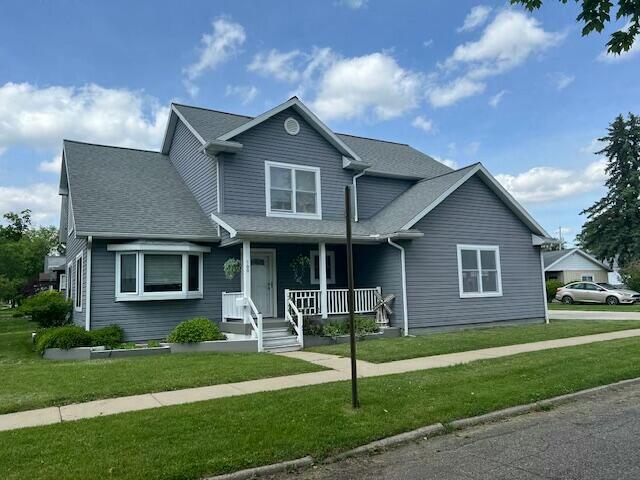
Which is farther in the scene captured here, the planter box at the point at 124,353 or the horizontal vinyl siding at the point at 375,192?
the horizontal vinyl siding at the point at 375,192

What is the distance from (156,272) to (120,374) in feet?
16.3

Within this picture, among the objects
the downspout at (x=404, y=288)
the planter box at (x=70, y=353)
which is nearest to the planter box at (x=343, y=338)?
the downspout at (x=404, y=288)

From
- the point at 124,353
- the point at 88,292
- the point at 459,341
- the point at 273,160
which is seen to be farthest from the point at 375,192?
the point at 124,353

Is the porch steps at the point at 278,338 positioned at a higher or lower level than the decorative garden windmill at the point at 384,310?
lower

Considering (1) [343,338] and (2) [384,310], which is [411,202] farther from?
(1) [343,338]

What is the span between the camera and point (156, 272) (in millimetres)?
13742

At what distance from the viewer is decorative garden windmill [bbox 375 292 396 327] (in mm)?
15305

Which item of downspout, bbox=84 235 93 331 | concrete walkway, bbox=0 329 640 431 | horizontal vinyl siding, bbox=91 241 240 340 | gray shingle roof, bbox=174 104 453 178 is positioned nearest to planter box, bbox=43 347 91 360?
downspout, bbox=84 235 93 331

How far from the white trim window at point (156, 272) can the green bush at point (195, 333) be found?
1.47m

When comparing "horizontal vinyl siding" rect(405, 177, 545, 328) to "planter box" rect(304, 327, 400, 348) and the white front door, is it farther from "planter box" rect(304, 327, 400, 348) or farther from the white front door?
the white front door

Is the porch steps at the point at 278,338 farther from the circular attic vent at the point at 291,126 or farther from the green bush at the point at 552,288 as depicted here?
the green bush at the point at 552,288

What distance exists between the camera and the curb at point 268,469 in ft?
15.1

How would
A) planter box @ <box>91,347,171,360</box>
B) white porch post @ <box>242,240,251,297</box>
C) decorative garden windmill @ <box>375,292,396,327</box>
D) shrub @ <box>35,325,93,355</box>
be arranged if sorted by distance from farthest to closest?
decorative garden windmill @ <box>375,292,396,327</box> < white porch post @ <box>242,240,251,297</box> < shrub @ <box>35,325,93,355</box> < planter box @ <box>91,347,171,360</box>

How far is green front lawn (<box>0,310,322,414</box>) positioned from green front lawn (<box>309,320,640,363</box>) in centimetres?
204
